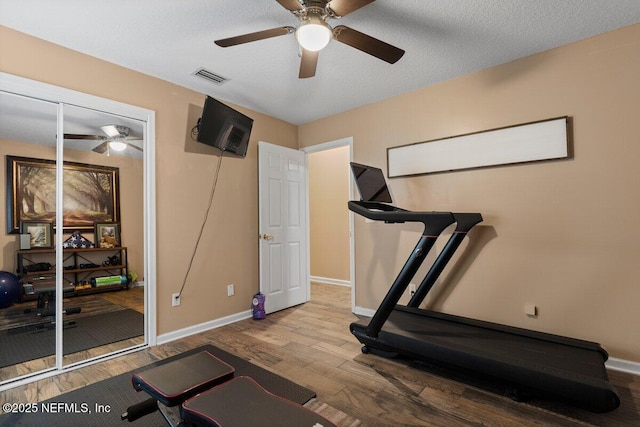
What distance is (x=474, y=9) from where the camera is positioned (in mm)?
2084

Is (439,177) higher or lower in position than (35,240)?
higher

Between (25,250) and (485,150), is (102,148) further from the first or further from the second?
(485,150)

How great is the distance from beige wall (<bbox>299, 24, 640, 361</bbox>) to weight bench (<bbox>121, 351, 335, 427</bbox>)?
235cm

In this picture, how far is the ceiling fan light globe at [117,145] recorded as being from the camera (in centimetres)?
279

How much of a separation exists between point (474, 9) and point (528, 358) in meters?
2.38

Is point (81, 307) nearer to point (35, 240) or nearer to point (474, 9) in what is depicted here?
point (35, 240)

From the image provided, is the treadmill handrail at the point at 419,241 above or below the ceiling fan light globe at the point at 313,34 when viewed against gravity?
below

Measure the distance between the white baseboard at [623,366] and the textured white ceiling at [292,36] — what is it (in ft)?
8.31

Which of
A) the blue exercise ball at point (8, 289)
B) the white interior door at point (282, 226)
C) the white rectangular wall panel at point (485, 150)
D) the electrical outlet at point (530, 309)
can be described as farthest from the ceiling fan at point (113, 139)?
the electrical outlet at point (530, 309)

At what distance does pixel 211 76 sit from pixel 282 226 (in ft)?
6.46

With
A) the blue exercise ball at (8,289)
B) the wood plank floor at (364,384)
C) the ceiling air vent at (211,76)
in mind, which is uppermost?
the ceiling air vent at (211,76)

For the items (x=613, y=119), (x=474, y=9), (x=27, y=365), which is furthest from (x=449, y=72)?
(x=27, y=365)

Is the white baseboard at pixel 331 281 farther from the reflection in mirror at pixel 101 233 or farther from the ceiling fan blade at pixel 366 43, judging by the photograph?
the ceiling fan blade at pixel 366 43

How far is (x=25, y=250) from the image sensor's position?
7.68 ft
